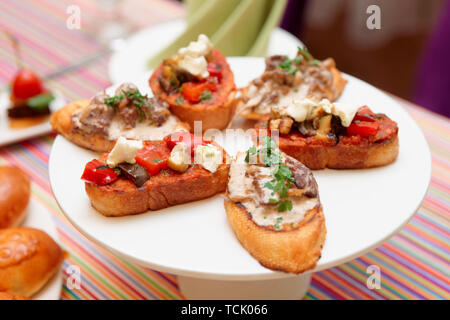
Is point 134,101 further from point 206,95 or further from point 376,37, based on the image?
point 376,37

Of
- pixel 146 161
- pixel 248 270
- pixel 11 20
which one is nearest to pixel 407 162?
pixel 248 270

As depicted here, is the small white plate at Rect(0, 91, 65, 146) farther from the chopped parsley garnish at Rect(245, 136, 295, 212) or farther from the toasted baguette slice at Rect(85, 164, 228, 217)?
the chopped parsley garnish at Rect(245, 136, 295, 212)

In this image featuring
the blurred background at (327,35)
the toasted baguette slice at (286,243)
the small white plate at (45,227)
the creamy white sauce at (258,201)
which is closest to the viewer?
the toasted baguette slice at (286,243)

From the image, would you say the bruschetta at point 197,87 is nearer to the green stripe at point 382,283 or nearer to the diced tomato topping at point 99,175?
the diced tomato topping at point 99,175

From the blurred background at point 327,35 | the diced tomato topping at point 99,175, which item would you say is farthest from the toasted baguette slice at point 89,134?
the blurred background at point 327,35

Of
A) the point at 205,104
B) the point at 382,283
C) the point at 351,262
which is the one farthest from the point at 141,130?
the point at 382,283

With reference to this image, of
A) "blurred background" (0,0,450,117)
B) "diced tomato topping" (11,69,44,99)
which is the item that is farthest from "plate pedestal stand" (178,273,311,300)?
"blurred background" (0,0,450,117)

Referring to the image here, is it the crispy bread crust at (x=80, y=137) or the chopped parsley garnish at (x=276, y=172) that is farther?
the crispy bread crust at (x=80, y=137)
